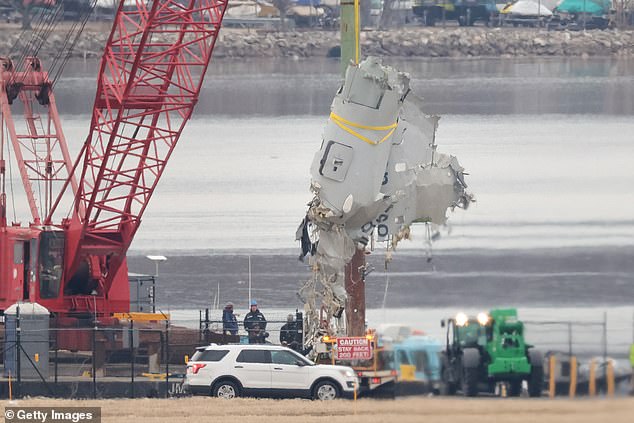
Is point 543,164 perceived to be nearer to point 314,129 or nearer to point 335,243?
point 314,129

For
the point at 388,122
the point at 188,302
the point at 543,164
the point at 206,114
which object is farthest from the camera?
the point at 206,114

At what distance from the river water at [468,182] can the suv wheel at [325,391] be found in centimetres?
177

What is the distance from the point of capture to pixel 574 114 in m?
126

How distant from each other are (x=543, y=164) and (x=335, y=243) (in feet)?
166

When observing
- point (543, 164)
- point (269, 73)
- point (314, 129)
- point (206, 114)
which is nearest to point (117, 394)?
point (543, 164)

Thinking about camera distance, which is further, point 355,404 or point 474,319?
point 355,404

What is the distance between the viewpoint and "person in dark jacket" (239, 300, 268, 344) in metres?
41.3

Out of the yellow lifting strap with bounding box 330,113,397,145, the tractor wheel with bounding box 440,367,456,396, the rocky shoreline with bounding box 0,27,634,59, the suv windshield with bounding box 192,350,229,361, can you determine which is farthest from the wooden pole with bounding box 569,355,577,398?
the rocky shoreline with bounding box 0,27,634,59

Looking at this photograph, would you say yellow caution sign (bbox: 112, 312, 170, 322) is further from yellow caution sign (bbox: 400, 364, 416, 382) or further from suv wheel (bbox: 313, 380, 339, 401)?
yellow caution sign (bbox: 400, 364, 416, 382)

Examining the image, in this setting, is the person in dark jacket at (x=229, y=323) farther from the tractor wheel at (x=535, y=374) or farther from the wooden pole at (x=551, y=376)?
the wooden pole at (x=551, y=376)

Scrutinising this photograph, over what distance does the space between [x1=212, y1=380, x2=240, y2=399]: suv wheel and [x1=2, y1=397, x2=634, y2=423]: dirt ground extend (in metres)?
0.90

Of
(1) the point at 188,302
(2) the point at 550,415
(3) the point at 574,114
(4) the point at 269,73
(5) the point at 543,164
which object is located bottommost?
(2) the point at 550,415

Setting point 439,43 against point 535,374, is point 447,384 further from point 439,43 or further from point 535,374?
point 439,43

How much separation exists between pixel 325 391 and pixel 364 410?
7725 mm
